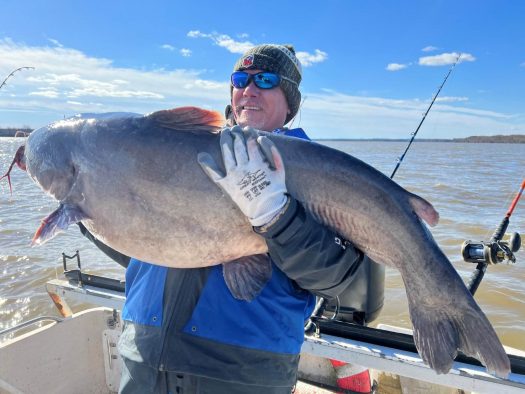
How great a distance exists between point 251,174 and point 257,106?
1.08m

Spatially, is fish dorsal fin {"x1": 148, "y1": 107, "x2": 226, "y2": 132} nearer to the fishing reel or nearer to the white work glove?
the white work glove

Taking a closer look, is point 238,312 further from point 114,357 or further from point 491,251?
point 114,357

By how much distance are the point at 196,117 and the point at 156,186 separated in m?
0.42

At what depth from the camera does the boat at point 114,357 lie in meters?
2.76

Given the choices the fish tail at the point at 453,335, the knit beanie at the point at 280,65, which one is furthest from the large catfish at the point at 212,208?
the knit beanie at the point at 280,65


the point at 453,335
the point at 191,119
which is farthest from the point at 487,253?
the point at 191,119

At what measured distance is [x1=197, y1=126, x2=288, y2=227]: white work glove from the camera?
201cm

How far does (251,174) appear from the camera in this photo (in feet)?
6.73

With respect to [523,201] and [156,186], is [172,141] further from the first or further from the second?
[523,201]

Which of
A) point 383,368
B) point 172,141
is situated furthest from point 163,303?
point 383,368

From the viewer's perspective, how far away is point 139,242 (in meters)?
2.21

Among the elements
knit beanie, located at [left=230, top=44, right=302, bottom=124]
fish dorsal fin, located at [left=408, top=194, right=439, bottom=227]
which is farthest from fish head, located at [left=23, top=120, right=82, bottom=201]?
fish dorsal fin, located at [left=408, top=194, right=439, bottom=227]

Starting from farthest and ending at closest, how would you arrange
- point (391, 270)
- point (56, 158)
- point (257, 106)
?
point (391, 270)
point (257, 106)
point (56, 158)

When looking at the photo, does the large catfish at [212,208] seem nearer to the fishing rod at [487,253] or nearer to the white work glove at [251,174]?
the white work glove at [251,174]
